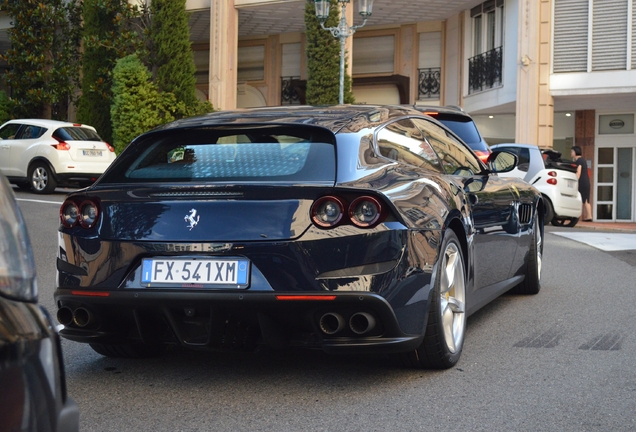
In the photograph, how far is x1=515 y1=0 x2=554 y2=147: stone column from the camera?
86.3 feet

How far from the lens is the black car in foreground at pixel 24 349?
1.81 m

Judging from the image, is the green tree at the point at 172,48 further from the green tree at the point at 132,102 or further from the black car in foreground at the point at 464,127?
the black car in foreground at the point at 464,127

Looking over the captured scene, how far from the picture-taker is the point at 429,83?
33562mm

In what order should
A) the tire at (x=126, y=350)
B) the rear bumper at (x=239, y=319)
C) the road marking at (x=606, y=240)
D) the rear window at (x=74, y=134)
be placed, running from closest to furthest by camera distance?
the rear bumper at (x=239, y=319) → the tire at (x=126, y=350) → the road marking at (x=606, y=240) → the rear window at (x=74, y=134)

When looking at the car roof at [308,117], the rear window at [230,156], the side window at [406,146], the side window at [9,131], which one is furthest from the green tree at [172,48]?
the rear window at [230,156]

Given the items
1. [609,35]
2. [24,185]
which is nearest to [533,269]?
[24,185]

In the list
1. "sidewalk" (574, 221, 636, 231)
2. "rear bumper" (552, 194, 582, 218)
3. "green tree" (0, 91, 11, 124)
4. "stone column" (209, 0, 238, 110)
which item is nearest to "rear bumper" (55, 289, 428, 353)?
"rear bumper" (552, 194, 582, 218)

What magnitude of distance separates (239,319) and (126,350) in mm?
1121

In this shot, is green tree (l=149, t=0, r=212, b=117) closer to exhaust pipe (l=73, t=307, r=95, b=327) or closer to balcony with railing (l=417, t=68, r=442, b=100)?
balcony with railing (l=417, t=68, r=442, b=100)

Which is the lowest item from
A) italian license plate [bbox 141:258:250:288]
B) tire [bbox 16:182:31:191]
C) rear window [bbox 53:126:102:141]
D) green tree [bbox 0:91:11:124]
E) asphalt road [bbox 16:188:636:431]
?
asphalt road [bbox 16:188:636:431]

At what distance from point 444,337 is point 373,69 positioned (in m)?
30.4

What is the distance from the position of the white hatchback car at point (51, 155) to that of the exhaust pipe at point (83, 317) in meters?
16.5

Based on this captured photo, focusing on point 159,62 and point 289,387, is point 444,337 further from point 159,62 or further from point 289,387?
point 159,62

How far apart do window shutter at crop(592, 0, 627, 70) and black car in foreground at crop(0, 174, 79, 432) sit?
25.8 metres
